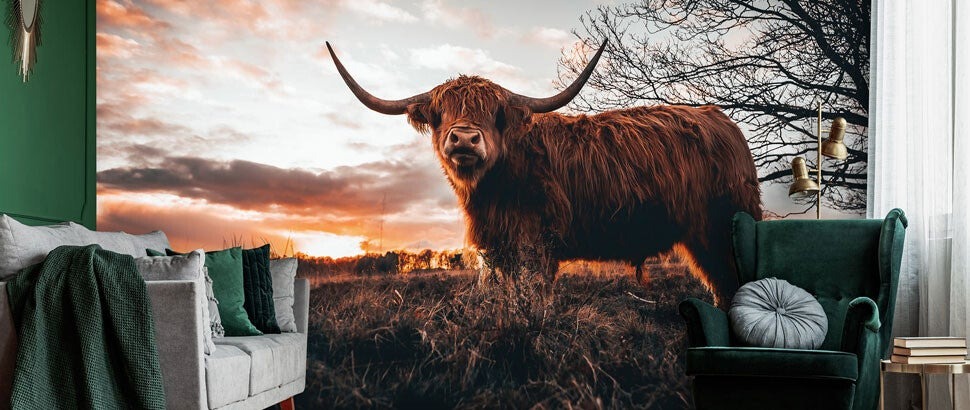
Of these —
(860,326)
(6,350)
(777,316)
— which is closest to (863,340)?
(860,326)

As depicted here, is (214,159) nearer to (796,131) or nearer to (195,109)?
(195,109)

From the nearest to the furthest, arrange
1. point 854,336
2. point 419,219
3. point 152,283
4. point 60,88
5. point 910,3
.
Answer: point 152,283 → point 854,336 → point 910,3 → point 60,88 → point 419,219

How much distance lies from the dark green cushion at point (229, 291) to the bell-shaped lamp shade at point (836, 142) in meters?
2.62

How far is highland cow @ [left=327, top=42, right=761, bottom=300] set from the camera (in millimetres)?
4188

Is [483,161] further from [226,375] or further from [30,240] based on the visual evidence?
[30,240]

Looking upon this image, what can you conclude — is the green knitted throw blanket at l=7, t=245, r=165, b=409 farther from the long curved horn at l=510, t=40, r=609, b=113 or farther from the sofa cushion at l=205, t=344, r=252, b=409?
the long curved horn at l=510, t=40, r=609, b=113

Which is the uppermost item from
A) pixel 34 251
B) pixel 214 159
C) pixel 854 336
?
pixel 214 159

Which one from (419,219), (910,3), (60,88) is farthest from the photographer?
(419,219)

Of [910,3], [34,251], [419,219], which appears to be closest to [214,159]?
[419,219]

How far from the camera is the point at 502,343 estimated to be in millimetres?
4219

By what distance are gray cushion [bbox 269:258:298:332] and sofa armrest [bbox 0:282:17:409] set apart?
4.28ft

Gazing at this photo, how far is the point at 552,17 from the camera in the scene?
14.3 ft

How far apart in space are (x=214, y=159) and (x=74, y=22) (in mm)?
937

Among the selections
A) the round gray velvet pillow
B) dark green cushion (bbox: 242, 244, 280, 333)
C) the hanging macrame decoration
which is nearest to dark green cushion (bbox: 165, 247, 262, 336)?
dark green cushion (bbox: 242, 244, 280, 333)
